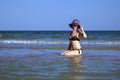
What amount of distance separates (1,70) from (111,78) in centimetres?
253

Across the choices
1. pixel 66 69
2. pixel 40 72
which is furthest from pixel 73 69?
pixel 40 72

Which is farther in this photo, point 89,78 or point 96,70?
point 96,70

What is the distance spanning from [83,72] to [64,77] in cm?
74

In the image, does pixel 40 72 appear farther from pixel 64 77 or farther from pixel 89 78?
pixel 89 78

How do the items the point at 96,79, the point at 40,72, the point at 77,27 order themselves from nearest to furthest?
the point at 96,79 < the point at 40,72 < the point at 77,27

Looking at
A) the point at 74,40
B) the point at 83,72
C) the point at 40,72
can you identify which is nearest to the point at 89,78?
the point at 83,72

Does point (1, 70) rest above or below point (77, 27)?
below

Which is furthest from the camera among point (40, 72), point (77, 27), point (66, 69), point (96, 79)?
point (77, 27)

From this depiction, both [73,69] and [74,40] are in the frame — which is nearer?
[73,69]

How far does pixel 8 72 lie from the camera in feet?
22.9

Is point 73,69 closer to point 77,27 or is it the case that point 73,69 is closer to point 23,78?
point 23,78

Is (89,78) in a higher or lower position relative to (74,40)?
lower

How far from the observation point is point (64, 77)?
630cm

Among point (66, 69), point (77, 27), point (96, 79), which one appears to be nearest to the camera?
point (96, 79)
